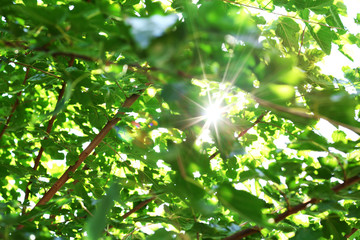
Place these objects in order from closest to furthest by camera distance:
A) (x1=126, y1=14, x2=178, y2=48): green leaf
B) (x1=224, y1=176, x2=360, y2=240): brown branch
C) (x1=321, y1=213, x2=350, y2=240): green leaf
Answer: (x1=126, y1=14, x2=178, y2=48): green leaf → (x1=224, y1=176, x2=360, y2=240): brown branch → (x1=321, y1=213, x2=350, y2=240): green leaf

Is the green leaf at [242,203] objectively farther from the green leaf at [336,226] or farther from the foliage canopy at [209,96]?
the green leaf at [336,226]

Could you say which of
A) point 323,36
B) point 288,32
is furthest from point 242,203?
point 323,36

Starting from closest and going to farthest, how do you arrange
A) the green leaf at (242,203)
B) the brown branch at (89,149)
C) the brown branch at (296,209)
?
the green leaf at (242,203)
the brown branch at (296,209)
the brown branch at (89,149)

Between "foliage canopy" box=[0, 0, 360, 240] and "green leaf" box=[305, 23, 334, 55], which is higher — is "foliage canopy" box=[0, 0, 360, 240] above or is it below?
below

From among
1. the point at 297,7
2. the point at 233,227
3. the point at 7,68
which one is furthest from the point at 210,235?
the point at 7,68

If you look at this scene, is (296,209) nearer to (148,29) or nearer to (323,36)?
(148,29)

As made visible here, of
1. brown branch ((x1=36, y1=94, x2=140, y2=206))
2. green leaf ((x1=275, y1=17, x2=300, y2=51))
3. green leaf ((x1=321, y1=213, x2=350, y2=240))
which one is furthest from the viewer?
brown branch ((x1=36, y1=94, x2=140, y2=206))

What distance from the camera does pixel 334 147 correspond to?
0.66 meters

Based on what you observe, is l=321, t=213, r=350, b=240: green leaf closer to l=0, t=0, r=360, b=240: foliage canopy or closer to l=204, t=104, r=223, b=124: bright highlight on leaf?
l=0, t=0, r=360, b=240: foliage canopy

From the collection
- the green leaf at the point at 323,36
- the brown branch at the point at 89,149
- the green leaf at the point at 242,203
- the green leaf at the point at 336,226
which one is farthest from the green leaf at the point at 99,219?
the green leaf at the point at 323,36

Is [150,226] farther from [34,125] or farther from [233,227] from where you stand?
[34,125]

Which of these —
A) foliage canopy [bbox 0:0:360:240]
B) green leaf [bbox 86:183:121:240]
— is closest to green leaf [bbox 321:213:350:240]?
foliage canopy [bbox 0:0:360:240]

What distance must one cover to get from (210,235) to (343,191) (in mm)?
323

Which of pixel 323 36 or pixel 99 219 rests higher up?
pixel 323 36
